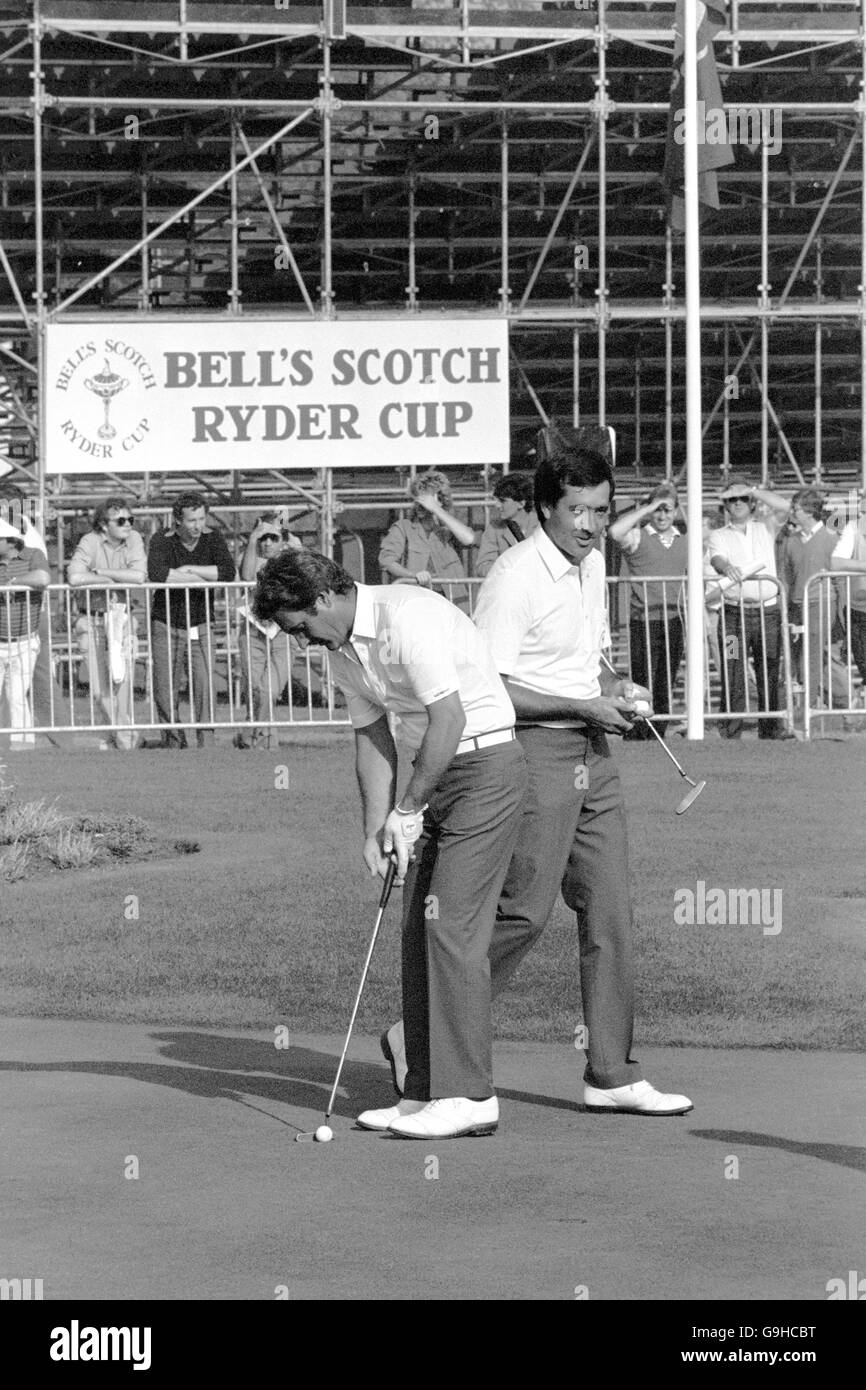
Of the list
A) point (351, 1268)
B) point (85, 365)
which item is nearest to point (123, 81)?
point (85, 365)

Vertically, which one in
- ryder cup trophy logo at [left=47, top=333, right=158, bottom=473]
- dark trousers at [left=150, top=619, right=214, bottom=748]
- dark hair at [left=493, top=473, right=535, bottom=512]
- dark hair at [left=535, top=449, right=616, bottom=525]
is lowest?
dark trousers at [left=150, top=619, right=214, bottom=748]

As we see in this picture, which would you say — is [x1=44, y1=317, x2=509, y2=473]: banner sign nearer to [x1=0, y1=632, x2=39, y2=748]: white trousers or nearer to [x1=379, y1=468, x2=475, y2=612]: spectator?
[x1=379, y1=468, x2=475, y2=612]: spectator

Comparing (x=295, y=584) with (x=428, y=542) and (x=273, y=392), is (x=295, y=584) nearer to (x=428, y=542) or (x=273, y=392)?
(x=428, y=542)

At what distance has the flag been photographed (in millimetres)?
19766

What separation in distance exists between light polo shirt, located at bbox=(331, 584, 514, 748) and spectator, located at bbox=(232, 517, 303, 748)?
1072 centimetres

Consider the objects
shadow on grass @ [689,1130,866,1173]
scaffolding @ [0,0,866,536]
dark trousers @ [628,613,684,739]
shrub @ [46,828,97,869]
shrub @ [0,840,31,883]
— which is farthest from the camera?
scaffolding @ [0,0,866,536]

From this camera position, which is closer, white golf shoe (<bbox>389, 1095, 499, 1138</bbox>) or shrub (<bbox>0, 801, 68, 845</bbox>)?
white golf shoe (<bbox>389, 1095, 499, 1138</bbox>)

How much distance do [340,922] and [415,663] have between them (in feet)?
13.0

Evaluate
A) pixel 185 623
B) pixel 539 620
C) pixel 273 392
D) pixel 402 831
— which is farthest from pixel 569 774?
pixel 273 392

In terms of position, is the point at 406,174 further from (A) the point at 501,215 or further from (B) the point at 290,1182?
(B) the point at 290,1182

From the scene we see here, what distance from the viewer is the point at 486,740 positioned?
6941 mm

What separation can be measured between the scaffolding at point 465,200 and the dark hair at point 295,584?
16.7 m

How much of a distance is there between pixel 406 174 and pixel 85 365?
6.35m

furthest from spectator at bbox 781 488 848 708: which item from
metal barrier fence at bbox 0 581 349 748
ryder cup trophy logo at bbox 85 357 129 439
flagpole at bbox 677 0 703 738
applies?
ryder cup trophy logo at bbox 85 357 129 439
